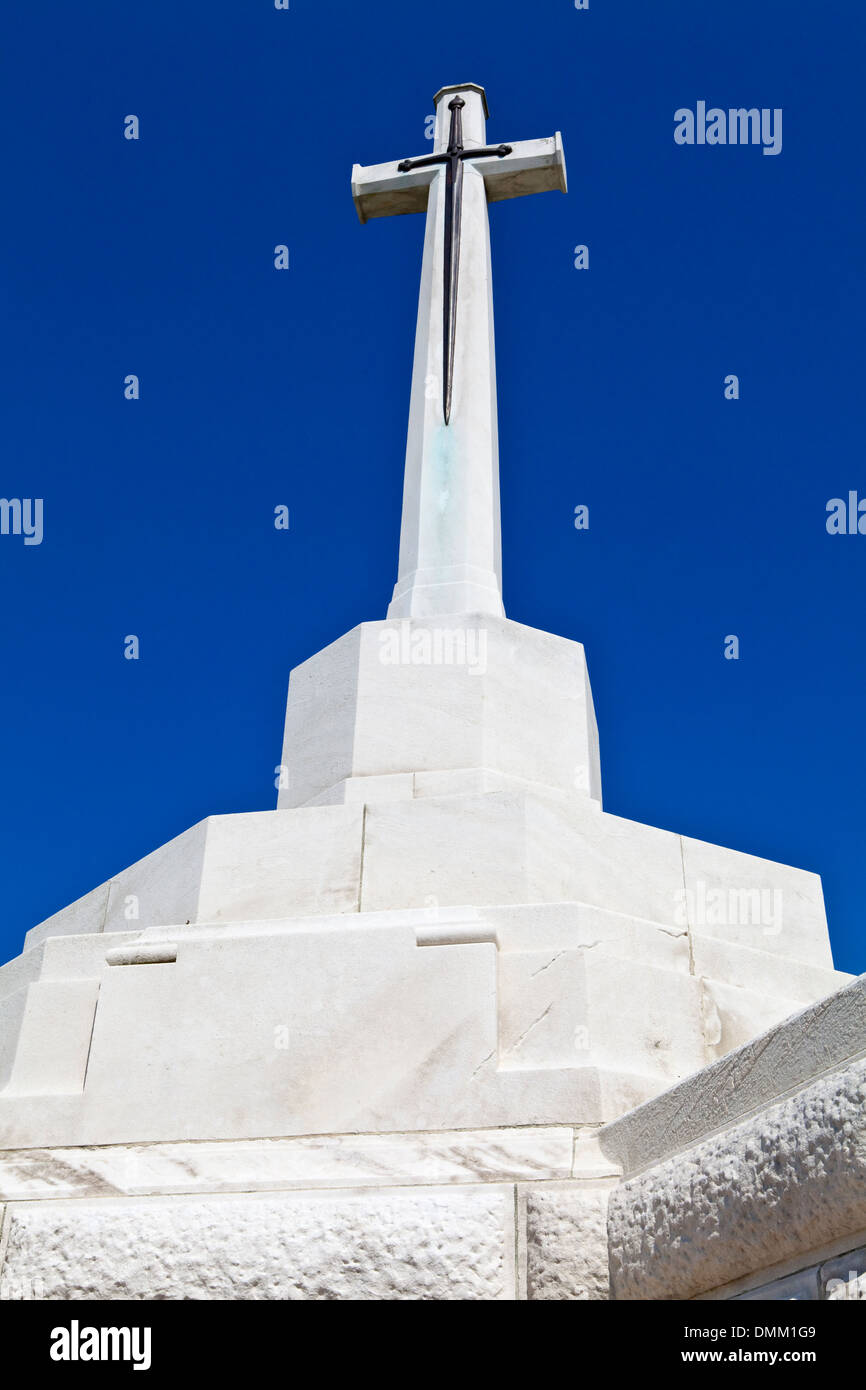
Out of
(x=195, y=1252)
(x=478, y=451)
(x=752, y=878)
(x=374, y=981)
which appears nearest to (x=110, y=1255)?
(x=195, y=1252)

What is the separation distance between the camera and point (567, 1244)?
3.78 m

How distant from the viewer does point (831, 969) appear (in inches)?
235

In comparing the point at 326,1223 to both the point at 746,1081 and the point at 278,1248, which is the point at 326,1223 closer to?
the point at 278,1248

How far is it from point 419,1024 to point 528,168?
7094 mm

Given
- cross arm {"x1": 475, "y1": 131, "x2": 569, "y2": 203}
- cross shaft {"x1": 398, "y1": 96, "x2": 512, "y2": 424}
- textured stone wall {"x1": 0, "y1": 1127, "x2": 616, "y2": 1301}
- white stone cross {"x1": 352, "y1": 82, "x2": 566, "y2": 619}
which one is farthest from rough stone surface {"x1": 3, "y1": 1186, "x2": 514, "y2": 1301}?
cross arm {"x1": 475, "y1": 131, "x2": 569, "y2": 203}

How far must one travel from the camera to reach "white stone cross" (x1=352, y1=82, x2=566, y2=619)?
758 centimetres

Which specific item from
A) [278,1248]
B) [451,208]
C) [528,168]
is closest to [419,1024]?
[278,1248]

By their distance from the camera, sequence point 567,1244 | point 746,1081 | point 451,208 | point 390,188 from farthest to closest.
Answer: point 390,188, point 451,208, point 567,1244, point 746,1081

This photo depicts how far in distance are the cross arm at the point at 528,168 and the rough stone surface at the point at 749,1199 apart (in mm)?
7882

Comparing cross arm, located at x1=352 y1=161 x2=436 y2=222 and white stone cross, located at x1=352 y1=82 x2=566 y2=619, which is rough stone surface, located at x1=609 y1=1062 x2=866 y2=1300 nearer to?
white stone cross, located at x1=352 y1=82 x2=566 y2=619

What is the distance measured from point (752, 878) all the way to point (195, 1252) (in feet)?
10.6

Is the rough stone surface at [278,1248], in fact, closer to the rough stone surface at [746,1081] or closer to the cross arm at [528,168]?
the rough stone surface at [746,1081]

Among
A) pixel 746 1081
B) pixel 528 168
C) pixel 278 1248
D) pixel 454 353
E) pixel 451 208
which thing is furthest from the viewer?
pixel 528 168
